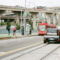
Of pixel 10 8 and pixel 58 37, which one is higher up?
pixel 10 8

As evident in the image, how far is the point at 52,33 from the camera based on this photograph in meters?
19.9

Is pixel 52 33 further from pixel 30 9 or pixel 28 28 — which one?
pixel 30 9

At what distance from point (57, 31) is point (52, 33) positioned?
0.58 metres

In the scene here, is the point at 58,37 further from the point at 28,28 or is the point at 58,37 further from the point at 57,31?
the point at 28,28

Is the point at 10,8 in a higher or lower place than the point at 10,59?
higher

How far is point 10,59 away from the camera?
8.59 meters

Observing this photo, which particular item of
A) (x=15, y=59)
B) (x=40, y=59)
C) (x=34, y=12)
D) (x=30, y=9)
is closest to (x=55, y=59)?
(x=40, y=59)

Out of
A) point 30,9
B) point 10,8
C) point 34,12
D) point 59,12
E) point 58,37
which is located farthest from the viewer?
point 59,12

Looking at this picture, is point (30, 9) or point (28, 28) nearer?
point (28, 28)

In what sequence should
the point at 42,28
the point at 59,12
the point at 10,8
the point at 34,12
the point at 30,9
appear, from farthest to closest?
the point at 59,12
the point at 34,12
the point at 30,9
the point at 10,8
the point at 42,28

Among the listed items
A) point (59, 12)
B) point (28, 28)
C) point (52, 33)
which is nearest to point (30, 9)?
point (59, 12)

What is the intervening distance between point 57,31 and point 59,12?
85.1m

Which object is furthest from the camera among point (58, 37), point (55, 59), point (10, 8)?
point (10, 8)

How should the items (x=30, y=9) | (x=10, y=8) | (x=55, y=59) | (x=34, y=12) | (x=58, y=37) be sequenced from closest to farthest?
1. (x=55, y=59)
2. (x=58, y=37)
3. (x=10, y=8)
4. (x=30, y=9)
5. (x=34, y=12)
